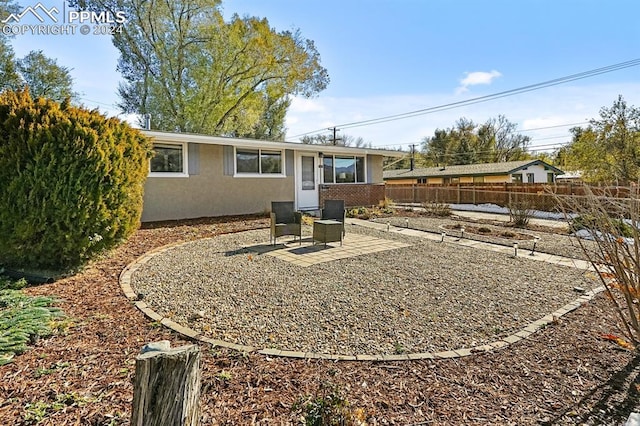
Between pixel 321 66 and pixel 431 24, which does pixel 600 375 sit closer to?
pixel 431 24

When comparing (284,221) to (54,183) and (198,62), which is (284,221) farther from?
(198,62)

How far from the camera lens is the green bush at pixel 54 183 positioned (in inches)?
168

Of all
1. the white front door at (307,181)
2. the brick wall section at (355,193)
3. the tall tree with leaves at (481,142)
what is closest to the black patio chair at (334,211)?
the white front door at (307,181)

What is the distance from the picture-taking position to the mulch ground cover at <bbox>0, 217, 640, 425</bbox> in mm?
1986

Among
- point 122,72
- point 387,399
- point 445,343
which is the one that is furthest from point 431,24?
point 122,72

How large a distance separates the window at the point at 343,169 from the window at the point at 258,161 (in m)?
2.22

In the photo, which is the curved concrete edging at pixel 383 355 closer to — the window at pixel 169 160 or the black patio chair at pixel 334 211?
the black patio chair at pixel 334 211

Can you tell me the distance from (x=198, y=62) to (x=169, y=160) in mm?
12644

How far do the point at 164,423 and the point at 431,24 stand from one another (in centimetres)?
1484

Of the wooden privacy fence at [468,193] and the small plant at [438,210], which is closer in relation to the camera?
the small plant at [438,210]

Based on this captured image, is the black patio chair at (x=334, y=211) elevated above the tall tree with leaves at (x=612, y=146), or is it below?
below

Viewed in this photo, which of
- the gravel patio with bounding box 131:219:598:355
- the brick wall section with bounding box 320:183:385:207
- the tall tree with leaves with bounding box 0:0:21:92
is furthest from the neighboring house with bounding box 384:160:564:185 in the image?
the tall tree with leaves with bounding box 0:0:21:92

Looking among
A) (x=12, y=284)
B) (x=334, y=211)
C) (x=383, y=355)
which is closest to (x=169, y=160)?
(x=334, y=211)

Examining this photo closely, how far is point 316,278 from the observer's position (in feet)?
15.8
